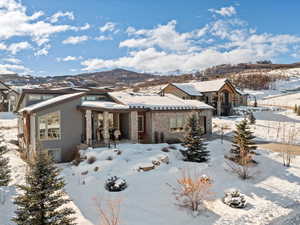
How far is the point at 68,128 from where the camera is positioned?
1681 cm

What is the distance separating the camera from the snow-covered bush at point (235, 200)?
10328 mm

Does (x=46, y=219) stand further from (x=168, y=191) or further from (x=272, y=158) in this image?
(x=272, y=158)

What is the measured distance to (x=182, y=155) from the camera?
1573cm

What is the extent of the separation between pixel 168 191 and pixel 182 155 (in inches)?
186

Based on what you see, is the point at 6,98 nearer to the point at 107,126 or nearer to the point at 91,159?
the point at 107,126

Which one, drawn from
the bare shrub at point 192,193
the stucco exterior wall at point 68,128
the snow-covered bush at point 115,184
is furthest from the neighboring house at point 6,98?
the bare shrub at point 192,193

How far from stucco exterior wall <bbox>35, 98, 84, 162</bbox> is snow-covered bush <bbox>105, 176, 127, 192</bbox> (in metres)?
6.32

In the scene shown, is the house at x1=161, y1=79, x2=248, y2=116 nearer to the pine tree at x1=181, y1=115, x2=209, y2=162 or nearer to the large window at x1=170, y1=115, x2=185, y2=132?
the large window at x1=170, y1=115, x2=185, y2=132

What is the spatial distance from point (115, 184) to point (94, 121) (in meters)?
8.48

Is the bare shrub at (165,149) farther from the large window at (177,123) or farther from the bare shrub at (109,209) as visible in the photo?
the bare shrub at (109,209)

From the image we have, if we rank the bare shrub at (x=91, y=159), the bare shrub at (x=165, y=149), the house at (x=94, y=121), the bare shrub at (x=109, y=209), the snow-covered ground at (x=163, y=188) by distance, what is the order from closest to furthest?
1. the bare shrub at (x=109, y=209)
2. the snow-covered ground at (x=163, y=188)
3. the bare shrub at (x=91, y=159)
4. the bare shrub at (x=165, y=149)
5. the house at (x=94, y=121)

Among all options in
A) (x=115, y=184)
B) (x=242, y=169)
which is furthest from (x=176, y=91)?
(x=115, y=184)

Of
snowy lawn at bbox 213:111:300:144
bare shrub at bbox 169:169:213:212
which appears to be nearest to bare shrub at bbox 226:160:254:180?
bare shrub at bbox 169:169:213:212

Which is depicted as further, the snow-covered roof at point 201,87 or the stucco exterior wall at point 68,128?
the snow-covered roof at point 201,87
